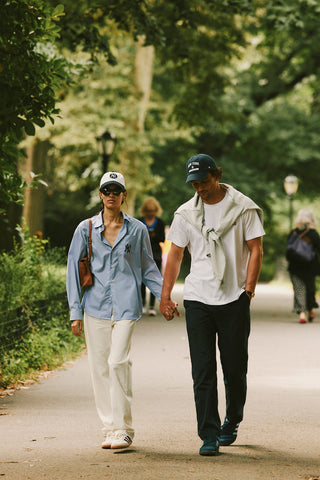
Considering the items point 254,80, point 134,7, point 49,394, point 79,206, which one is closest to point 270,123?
point 254,80

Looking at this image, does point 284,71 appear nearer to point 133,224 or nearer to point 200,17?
point 200,17

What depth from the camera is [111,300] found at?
645 centimetres

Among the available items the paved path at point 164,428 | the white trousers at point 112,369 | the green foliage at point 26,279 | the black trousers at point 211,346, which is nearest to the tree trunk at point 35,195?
the green foliage at point 26,279

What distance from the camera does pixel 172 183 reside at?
4209 centimetres

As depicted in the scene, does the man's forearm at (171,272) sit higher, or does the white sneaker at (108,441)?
the man's forearm at (171,272)

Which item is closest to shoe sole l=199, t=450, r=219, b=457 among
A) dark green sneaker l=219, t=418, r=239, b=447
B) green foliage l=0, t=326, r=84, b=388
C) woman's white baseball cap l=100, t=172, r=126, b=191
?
dark green sneaker l=219, t=418, r=239, b=447

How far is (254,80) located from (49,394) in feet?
111

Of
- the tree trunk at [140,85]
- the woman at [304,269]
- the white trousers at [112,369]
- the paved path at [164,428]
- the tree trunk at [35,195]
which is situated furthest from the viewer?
the tree trunk at [140,85]

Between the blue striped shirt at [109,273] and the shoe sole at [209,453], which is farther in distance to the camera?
the blue striped shirt at [109,273]

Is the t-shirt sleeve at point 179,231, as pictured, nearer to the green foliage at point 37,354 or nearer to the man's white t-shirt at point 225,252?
the man's white t-shirt at point 225,252

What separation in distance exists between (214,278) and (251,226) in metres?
0.44

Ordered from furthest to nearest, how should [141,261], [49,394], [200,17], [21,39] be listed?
[200,17], [49,394], [21,39], [141,261]

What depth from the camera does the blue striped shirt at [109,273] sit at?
6.45 m

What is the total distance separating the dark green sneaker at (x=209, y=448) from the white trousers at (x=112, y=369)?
1.70 ft
